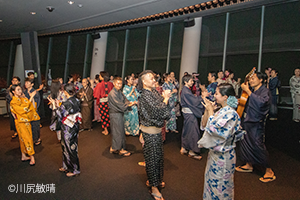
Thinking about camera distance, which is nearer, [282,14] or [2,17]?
[2,17]

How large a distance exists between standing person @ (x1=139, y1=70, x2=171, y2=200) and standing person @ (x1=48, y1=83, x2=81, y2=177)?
106 cm

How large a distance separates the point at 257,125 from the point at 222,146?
1.33 meters

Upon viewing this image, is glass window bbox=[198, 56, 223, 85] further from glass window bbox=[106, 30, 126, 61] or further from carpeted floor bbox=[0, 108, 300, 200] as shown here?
carpeted floor bbox=[0, 108, 300, 200]

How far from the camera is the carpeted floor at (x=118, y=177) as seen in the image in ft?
7.54

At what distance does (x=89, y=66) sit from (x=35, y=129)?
7.53 meters

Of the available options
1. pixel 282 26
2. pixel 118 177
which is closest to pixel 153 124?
pixel 118 177

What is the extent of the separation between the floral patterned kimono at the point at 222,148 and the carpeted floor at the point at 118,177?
61 cm

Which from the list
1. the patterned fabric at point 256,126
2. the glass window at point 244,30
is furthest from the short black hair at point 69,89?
the glass window at point 244,30

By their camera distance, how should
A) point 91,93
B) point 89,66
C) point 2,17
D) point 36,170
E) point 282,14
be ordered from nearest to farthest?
1. point 36,170
2. point 91,93
3. point 2,17
4. point 282,14
5. point 89,66

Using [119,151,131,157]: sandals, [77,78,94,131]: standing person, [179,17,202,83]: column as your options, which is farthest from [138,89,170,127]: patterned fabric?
[179,17,202,83]: column

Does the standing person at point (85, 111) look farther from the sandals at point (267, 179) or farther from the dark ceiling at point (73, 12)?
the sandals at point (267, 179)

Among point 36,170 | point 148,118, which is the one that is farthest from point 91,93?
point 148,118

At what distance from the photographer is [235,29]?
7.28 meters

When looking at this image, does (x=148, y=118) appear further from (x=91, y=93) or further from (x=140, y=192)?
(x=91, y=93)
